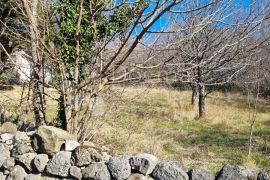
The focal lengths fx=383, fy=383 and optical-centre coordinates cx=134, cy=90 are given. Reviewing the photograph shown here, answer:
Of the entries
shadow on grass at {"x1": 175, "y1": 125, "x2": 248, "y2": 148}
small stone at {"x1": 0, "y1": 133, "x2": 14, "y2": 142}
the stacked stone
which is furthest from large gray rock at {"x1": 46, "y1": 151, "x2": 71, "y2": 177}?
shadow on grass at {"x1": 175, "y1": 125, "x2": 248, "y2": 148}

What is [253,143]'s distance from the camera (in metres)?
10.9

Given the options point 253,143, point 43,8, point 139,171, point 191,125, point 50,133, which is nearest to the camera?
point 139,171

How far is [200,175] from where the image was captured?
4207mm

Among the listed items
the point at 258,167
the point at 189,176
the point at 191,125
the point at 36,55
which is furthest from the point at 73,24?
the point at 191,125

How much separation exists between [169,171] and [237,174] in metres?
0.77

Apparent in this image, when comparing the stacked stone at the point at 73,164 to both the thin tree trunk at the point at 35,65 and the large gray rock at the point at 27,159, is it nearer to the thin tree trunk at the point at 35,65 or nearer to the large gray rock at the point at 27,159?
the large gray rock at the point at 27,159

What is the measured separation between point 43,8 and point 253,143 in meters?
7.30

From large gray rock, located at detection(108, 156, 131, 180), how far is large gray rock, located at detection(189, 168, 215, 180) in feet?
2.60

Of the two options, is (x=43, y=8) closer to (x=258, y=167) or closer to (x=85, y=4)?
(x=85, y=4)

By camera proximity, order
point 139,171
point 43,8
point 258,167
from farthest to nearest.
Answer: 1. point 258,167
2. point 43,8
3. point 139,171

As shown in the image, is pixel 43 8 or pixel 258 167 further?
pixel 258 167

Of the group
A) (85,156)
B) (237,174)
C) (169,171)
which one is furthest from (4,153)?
(237,174)

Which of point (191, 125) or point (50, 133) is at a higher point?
point (50, 133)

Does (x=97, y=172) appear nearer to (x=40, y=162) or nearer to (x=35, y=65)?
(x=40, y=162)
